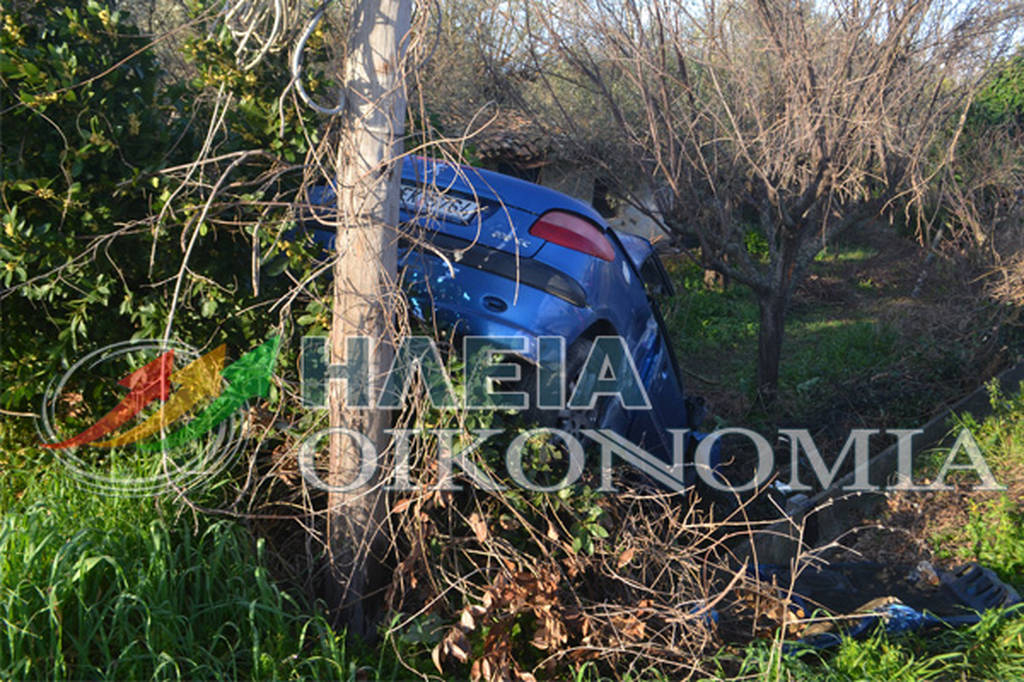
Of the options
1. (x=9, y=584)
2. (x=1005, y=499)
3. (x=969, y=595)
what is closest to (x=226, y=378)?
(x=9, y=584)

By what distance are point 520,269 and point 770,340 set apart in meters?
3.89

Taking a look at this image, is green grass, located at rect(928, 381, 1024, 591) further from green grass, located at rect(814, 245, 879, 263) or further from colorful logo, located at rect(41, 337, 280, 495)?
green grass, located at rect(814, 245, 879, 263)

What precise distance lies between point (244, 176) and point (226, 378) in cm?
85

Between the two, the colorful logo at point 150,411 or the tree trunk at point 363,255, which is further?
the colorful logo at point 150,411

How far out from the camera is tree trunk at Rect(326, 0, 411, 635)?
312 cm

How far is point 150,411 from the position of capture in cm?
370

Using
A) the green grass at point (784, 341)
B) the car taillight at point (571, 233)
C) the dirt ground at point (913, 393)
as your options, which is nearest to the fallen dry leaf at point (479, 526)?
the car taillight at point (571, 233)

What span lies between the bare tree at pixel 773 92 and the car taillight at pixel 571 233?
75.2 inches

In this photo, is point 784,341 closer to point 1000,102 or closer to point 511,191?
point 1000,102

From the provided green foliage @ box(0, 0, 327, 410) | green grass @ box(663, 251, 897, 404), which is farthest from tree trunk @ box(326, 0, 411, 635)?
green grass @ box(663, 251, 897, 404)

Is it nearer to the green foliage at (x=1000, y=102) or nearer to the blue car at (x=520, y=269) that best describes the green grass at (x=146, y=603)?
the blue car at (x=520, y=269)

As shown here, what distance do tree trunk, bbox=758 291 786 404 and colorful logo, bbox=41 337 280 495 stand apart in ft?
15.4

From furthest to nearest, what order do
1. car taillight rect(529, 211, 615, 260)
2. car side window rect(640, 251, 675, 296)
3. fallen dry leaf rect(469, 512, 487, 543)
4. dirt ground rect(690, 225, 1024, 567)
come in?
dirt ground rect(690, 225, 1024, 567) < car side window rect(640, 251, 675, 296) < car taillight rect(529, 211, 615, 260) < fallen dry leaf rect(469, 512, 487, 543)

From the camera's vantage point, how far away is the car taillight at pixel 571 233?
13.2 ft
